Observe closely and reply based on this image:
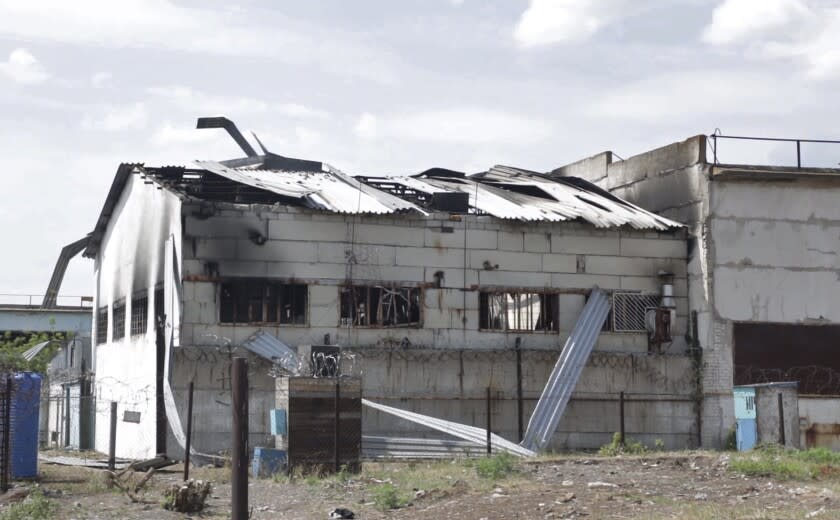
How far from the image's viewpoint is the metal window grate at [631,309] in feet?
94.1

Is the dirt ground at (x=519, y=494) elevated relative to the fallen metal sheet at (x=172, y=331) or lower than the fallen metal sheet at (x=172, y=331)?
lower

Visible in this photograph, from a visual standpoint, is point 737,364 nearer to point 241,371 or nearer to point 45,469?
point 45,469

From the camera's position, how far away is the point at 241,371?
11.2 meters

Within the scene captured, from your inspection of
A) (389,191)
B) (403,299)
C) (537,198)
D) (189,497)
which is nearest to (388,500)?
(189,497)

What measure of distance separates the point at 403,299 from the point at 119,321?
9434 millimetres

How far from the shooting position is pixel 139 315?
30.2 m

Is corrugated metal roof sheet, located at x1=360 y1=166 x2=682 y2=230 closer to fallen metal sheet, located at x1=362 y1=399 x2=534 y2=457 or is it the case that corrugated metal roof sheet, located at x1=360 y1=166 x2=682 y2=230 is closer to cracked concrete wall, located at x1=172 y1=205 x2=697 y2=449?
cracked concrete wall, located at x1=172 y1=205 x2=697 y2=449

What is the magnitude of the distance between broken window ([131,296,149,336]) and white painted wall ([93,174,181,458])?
251mm

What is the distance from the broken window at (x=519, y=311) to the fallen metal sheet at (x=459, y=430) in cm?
284

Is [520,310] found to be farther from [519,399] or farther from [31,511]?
[31,511]

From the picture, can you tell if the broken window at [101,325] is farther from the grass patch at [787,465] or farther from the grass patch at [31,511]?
the grass patch at [787,465]

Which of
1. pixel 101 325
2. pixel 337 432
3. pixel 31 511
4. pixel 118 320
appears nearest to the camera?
pixel 31 511

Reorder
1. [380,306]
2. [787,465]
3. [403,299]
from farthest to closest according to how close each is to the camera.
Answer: [403,299], [380,306], [787,465]

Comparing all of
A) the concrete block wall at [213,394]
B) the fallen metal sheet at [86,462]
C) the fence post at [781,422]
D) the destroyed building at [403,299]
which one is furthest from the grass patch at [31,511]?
the fence post at [781,422]
